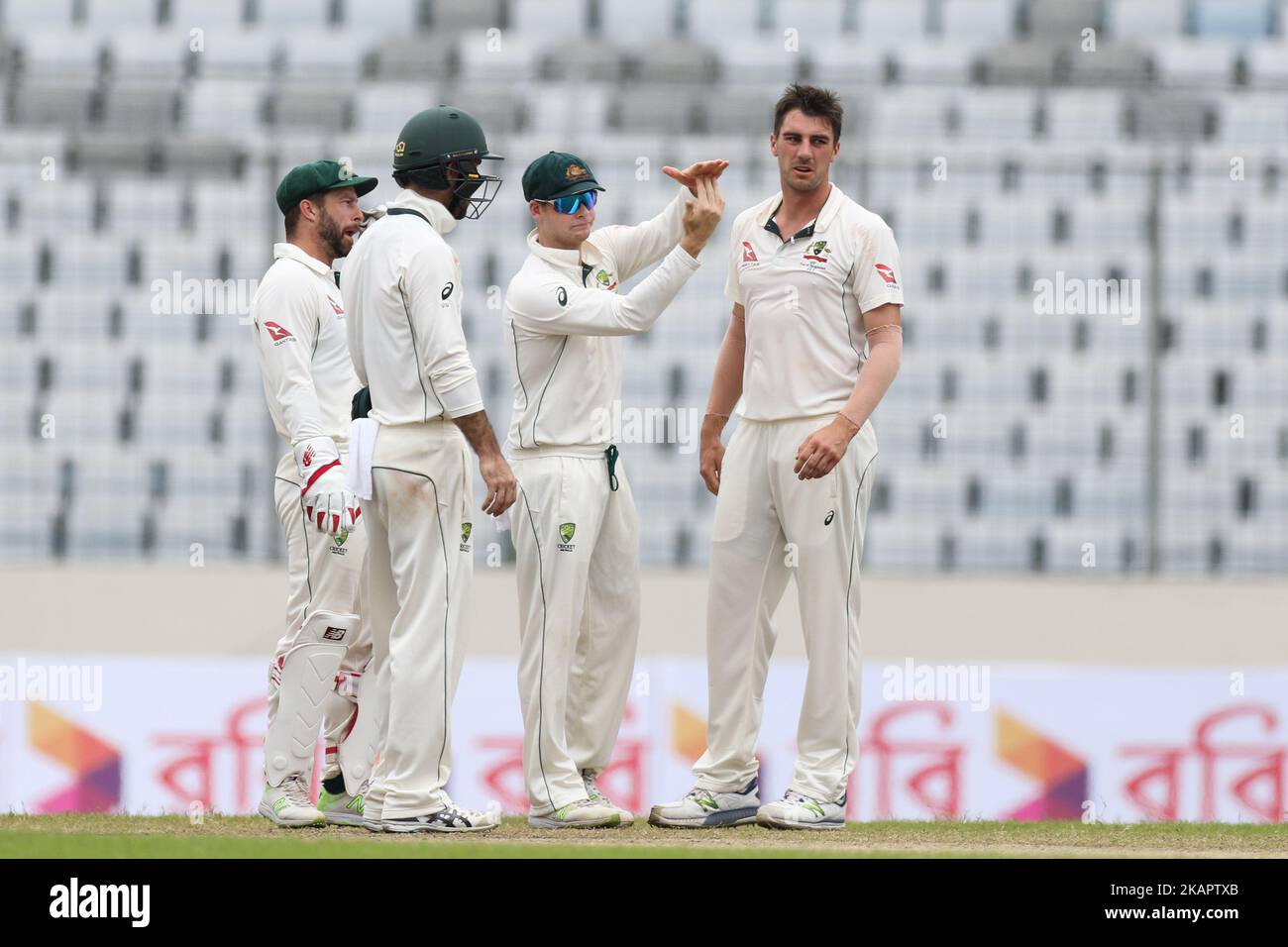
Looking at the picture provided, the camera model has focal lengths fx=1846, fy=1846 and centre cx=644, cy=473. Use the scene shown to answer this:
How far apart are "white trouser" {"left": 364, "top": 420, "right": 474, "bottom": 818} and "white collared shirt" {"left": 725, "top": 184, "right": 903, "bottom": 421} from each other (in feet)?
3.29

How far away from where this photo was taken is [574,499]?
5.65 metres

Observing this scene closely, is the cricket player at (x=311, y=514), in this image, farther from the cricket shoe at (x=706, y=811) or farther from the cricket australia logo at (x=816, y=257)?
the cricket australia logo at (x=816, y=257)

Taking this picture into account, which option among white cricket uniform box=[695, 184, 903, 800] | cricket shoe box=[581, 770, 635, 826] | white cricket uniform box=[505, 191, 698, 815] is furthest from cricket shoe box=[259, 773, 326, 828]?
white cricket uniform box=[695, 184, 903, 800]

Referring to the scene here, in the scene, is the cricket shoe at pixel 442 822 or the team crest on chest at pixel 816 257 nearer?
the cricket shoe at pixel 442 822

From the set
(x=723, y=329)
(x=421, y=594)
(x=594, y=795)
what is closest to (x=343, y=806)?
(x=594, y=795)

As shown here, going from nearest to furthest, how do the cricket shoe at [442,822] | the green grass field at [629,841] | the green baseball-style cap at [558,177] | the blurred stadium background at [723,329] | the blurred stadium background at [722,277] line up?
the green grass field at [629,841], the cricket shoe at [442,822], the green baseball-style cap at [558,177], the blurred stadium background at [723,329], the blurred stadium background at [722,277]

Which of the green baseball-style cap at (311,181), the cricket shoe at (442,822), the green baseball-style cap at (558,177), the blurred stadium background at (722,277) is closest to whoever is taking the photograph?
the cricket shoe at (442,822)

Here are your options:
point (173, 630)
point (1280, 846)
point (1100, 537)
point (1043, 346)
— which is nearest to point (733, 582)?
point (1280, 846)

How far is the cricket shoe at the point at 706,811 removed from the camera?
5664 millimetres

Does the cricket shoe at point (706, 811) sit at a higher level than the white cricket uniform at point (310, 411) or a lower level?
lower

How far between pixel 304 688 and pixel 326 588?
32cm

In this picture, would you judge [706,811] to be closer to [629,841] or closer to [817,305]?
[629,841]

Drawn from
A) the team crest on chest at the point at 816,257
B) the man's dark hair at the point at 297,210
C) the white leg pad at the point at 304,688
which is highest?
the man's dark hair at the point at 297,210

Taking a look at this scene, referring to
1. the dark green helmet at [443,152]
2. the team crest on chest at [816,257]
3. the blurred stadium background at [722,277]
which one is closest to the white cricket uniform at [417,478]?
the dark green helmet at [443,152]
